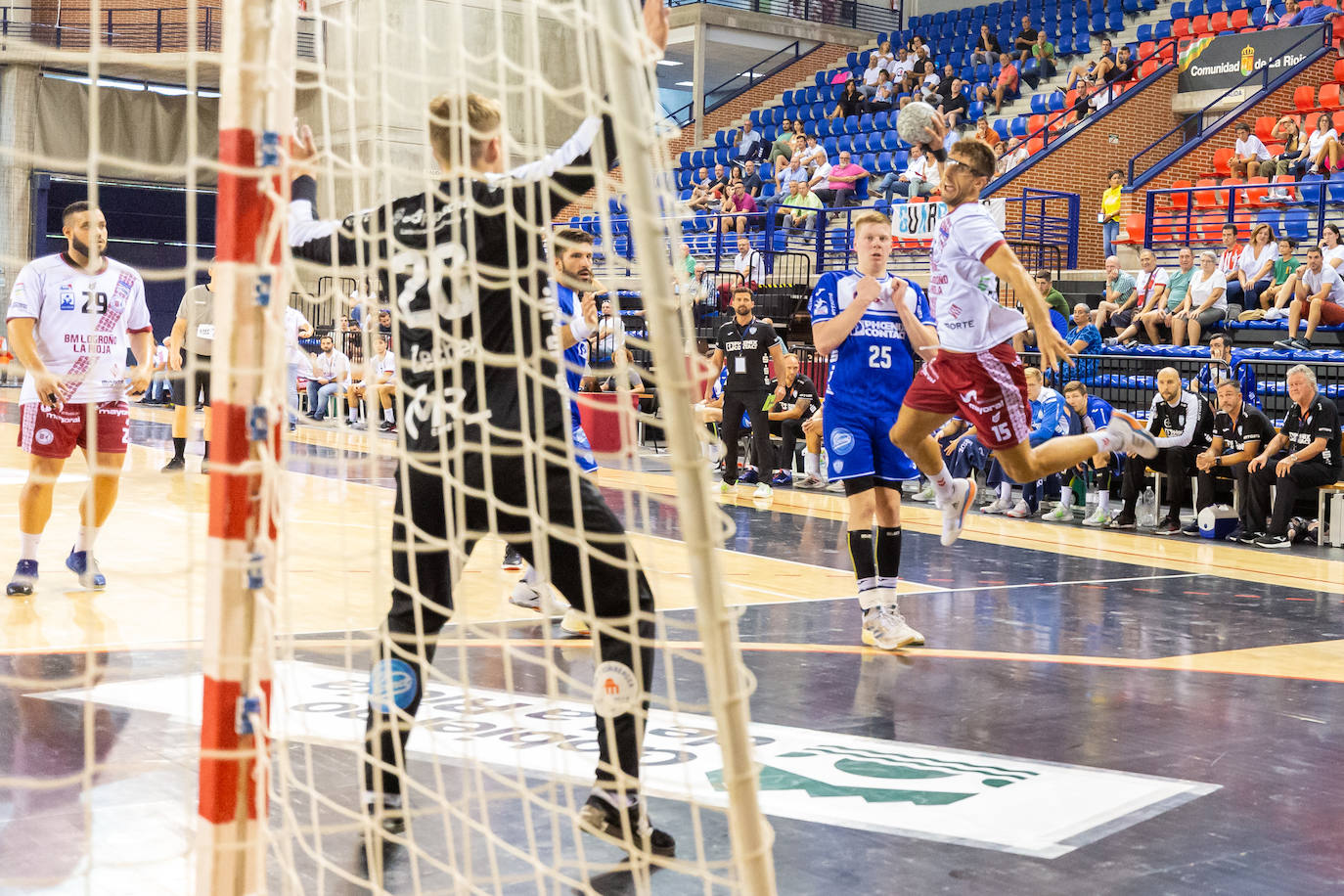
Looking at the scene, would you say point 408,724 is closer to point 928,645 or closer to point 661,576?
point 928,645

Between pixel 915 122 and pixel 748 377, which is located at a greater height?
pixel 915 122

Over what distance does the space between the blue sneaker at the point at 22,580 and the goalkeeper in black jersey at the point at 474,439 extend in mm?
4243

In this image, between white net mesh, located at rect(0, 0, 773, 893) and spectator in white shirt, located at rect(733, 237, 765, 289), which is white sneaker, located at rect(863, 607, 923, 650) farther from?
spectator in white shirt, located at rect(733, 237, 765, 289)

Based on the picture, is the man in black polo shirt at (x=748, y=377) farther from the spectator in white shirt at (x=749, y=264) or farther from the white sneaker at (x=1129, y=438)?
the white sneaker at (x=1129, y=438)

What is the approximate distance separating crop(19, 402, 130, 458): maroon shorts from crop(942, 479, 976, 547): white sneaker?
4157mm

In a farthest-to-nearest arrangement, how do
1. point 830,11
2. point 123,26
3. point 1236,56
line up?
point 830,11
point 123,26
point 1236,56

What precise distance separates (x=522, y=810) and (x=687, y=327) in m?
2.11

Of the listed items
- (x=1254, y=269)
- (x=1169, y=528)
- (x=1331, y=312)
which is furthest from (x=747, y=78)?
(x=1169, y=528)

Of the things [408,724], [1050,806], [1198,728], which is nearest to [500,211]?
[408,724]

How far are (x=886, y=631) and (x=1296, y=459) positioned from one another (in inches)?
231

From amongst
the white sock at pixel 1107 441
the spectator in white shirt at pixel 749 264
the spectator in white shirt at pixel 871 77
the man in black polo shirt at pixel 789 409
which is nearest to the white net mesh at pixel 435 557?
the white sock at pixel 1107 441

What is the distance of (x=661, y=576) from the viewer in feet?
27.6

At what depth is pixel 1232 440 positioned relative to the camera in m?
11.5

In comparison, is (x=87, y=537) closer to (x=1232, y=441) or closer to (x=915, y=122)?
(x=915, y=122)
